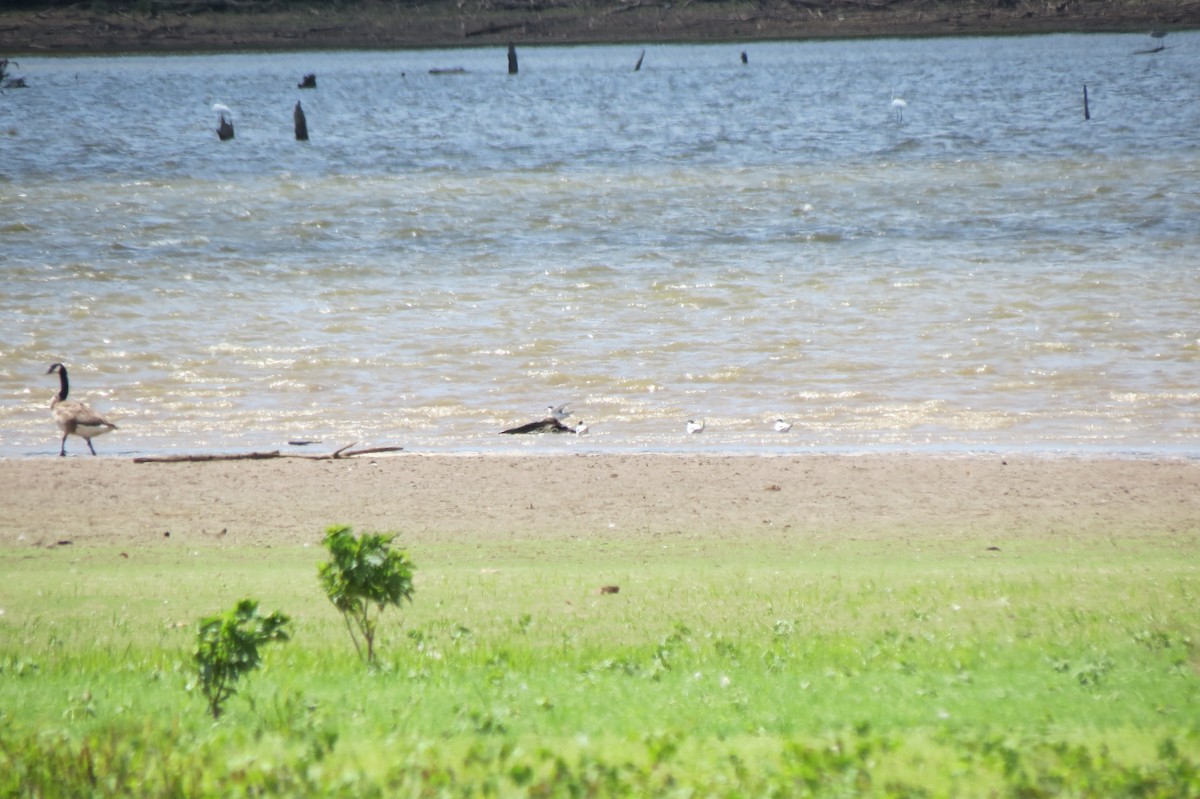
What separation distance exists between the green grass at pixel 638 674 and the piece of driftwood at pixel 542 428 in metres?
3.36

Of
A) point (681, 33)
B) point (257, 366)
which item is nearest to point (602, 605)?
point (257, 366)

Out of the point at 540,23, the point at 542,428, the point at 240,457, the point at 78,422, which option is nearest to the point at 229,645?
the point at 240,457

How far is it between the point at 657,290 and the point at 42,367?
27.5 feet

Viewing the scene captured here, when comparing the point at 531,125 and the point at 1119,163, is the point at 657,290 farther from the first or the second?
the point at 531,125

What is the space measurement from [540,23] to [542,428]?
275 feet

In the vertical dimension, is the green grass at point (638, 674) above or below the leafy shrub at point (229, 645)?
below

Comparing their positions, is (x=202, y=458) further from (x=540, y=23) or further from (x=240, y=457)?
(x=540, y=23)

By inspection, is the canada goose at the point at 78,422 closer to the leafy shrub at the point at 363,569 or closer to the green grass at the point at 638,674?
the green grass at the point at 638,674

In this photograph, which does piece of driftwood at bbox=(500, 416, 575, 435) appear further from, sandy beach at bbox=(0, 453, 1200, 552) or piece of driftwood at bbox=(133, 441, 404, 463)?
piece of driftwood at bbox=(133, 441, 404, 463)

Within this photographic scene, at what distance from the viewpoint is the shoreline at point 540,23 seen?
285 ft

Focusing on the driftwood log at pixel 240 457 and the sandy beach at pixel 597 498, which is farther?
the driftwood log at pixel 240 457

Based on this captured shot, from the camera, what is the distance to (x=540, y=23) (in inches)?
3607

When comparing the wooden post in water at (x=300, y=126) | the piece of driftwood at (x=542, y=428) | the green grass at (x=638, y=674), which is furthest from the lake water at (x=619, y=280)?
the green grass at (x=638, y=674)

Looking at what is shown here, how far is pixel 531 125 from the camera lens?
48.2 m
